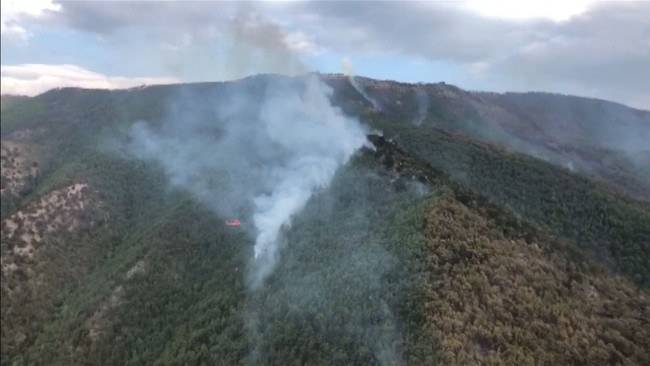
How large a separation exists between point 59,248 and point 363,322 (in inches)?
3040

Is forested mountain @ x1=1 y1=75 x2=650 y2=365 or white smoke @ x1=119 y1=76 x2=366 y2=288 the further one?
white smoke @ x1=119 y1=76 x2=366 y2=288

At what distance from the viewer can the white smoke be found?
4481 inches

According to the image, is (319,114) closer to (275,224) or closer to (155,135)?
(155,135)

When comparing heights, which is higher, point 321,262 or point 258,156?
point 258,156

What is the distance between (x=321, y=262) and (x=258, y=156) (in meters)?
66.6

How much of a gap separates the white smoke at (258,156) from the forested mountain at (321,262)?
1023mm

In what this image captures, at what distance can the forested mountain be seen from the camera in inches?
2852

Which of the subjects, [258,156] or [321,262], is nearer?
[321,262]

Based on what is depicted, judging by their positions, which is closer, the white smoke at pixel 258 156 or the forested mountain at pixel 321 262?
the forested mountain at pixel 321 262

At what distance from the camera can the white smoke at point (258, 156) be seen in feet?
373

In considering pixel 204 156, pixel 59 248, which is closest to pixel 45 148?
pixel 204 156

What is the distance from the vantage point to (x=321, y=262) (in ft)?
287

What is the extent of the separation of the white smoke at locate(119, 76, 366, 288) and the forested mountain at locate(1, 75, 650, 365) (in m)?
1.02

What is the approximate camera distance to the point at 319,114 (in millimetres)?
182625
